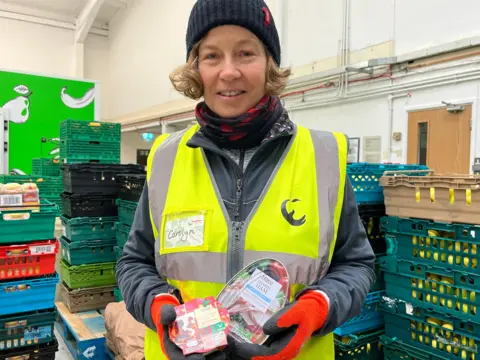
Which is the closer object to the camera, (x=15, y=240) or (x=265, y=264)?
(x=265, y=264)

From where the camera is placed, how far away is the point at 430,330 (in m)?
2.16

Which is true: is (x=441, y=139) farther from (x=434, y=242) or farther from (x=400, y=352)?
(x=400, y=352)

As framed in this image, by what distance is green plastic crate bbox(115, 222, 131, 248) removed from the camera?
11.3 feet

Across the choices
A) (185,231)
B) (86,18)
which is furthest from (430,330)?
(86,18)

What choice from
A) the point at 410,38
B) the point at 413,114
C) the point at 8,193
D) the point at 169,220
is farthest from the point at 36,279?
the point at 410,38

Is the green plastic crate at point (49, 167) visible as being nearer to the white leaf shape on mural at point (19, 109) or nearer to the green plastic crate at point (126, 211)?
the white leaf shape on mural at point (19, 109)

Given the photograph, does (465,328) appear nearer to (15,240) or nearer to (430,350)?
(430,350)

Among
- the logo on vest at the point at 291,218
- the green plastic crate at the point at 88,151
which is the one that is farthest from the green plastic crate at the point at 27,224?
the logo on vest at the point at 291,218

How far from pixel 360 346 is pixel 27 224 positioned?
7.59ft

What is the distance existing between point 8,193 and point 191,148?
7.10ft

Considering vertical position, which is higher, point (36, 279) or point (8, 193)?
point (8, 193)

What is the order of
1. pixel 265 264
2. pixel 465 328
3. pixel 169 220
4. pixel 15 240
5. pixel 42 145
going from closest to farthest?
pixel 265 264 < pixel 169 220 < pixel 465 328 < pixel 15 240 < pixel 42 145

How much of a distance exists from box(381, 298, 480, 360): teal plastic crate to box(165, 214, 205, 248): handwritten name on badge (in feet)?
5.45

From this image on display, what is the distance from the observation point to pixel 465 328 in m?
2.00
